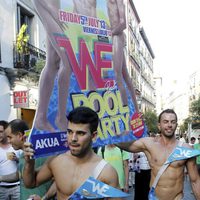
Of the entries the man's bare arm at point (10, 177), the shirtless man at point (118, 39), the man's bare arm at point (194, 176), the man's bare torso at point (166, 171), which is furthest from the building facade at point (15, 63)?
the shirtless man at point (118, 39)

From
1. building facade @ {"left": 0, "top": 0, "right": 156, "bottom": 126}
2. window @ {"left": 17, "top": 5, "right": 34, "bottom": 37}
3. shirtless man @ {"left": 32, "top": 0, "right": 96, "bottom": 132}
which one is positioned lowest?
shirtless man @ {"left": 32, "top": 0, "right": 96, "bottom": 132}

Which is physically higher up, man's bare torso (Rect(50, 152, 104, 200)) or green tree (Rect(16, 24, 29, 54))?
green tree (Rect(16, 24, 29, 54))

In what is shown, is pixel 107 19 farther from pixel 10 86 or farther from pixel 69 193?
pixel 10 86

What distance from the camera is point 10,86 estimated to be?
13781 millimetres

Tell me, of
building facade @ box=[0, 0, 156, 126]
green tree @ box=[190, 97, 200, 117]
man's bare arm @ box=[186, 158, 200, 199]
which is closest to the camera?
man's bare arm @ box=[186, 158, 200, 199]

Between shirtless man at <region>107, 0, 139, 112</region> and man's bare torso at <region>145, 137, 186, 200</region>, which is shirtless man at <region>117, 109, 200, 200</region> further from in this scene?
shirtless man at <region>107, 0, 139, 112</region>

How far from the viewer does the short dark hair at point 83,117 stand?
2.82 metres

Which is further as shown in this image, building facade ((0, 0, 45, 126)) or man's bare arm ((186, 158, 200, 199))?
building facade ((0, 0, 45, 126))

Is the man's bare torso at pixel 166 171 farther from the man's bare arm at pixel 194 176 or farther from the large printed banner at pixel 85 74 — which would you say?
the large printed banner at pixel 85 74

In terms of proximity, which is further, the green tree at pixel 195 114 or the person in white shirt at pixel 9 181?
the green tree at pixel 195 114

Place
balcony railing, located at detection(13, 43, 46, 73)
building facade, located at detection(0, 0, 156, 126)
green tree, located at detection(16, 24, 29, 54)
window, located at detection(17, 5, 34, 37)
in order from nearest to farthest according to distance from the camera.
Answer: green tree, located at detection(16, 24, 29, 54)
building facade, located at detection(0, 0, 156, 126)
balcony railing, located at detection(13, 43, 46, 73)
window, located at detection(17, 5, 34, 37)

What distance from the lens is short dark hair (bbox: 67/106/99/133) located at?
282 centimetres

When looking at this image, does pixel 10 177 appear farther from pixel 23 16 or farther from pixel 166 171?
pixel 23 16

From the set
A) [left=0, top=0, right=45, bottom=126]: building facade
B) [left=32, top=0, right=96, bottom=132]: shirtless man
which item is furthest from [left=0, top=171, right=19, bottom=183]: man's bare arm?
[left=0, top=0, right=45, bottom=126]: building facade
